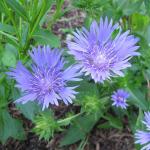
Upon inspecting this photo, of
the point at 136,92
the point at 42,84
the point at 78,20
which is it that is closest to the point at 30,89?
the point at 42,84

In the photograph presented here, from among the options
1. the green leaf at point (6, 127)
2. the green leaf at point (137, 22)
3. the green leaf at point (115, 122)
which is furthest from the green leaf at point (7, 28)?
the green leaf at point (137, 22)

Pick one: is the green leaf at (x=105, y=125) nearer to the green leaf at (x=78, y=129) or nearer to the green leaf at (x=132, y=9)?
the green leaf at (x=78, y=129)

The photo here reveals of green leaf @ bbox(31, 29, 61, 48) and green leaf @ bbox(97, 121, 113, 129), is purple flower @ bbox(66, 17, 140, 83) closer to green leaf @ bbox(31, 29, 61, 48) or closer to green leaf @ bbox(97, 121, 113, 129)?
green leaf @ bbox(31, 29, 61, 48)

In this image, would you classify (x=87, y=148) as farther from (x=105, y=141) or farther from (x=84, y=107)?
(x=84, y=107)

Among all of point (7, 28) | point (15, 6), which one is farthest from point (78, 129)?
point (15, 6)

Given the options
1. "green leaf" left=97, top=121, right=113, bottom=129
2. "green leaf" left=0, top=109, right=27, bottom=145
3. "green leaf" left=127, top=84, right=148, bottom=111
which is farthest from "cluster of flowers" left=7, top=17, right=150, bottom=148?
"green leaf" left=97, top=121, right=113, bottom=129

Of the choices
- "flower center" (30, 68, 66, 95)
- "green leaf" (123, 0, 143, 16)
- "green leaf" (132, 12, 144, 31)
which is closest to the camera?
"flower center" (30, 68, 66, 95)
